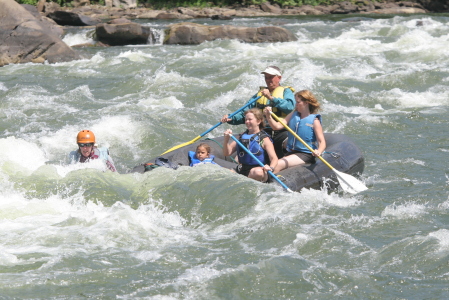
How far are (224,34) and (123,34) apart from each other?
3263 millimetres

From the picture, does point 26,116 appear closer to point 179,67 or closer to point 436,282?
point 179,67

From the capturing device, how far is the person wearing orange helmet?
734cm

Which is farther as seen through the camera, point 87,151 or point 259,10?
point 259,10

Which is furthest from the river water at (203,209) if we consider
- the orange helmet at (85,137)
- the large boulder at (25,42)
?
→ the large boulder at (25,42)

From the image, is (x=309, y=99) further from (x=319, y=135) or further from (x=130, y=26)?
(x=130, y=26)

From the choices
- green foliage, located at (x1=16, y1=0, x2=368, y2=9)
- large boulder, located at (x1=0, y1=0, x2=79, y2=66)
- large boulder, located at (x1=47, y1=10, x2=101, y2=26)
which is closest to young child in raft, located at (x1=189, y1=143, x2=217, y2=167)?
large boulder, located at (x1=0, y1=0, x2=79, y2=66)

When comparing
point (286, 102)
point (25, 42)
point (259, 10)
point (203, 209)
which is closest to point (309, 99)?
point (286, 102)

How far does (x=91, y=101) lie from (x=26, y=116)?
5.28 ft

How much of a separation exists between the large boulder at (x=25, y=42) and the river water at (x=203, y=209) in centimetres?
319

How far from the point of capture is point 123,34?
68.6ft

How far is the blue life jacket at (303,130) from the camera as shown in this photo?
737cm

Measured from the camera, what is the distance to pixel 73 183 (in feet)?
23.1

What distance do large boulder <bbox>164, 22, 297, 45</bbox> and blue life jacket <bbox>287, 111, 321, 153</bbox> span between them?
12898 mm

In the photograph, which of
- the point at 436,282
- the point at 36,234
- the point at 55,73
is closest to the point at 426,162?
the point at 436,282
